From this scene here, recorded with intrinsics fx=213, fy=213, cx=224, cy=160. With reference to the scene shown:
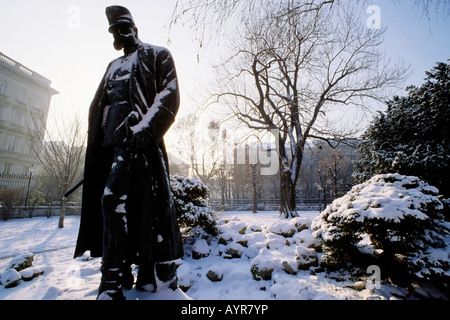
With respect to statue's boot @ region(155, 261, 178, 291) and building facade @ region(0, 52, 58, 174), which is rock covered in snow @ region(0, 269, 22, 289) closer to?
statue's boot @ region(155, 261, 178, 291)

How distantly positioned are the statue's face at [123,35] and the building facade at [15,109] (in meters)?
33.8

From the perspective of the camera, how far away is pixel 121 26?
2.22 m

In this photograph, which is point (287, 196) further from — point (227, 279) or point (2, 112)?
point (2, 112)

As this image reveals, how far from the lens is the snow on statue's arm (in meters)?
1.84

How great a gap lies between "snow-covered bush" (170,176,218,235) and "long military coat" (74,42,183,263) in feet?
12.0

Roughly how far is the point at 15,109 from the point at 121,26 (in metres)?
40.7

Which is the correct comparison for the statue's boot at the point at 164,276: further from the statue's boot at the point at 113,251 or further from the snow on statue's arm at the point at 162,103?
the snow on statue's arm at the point at 162,103

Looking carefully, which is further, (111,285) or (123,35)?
(123,35)

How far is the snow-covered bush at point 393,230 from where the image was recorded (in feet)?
10.5

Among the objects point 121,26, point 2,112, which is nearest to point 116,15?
point 121,26
